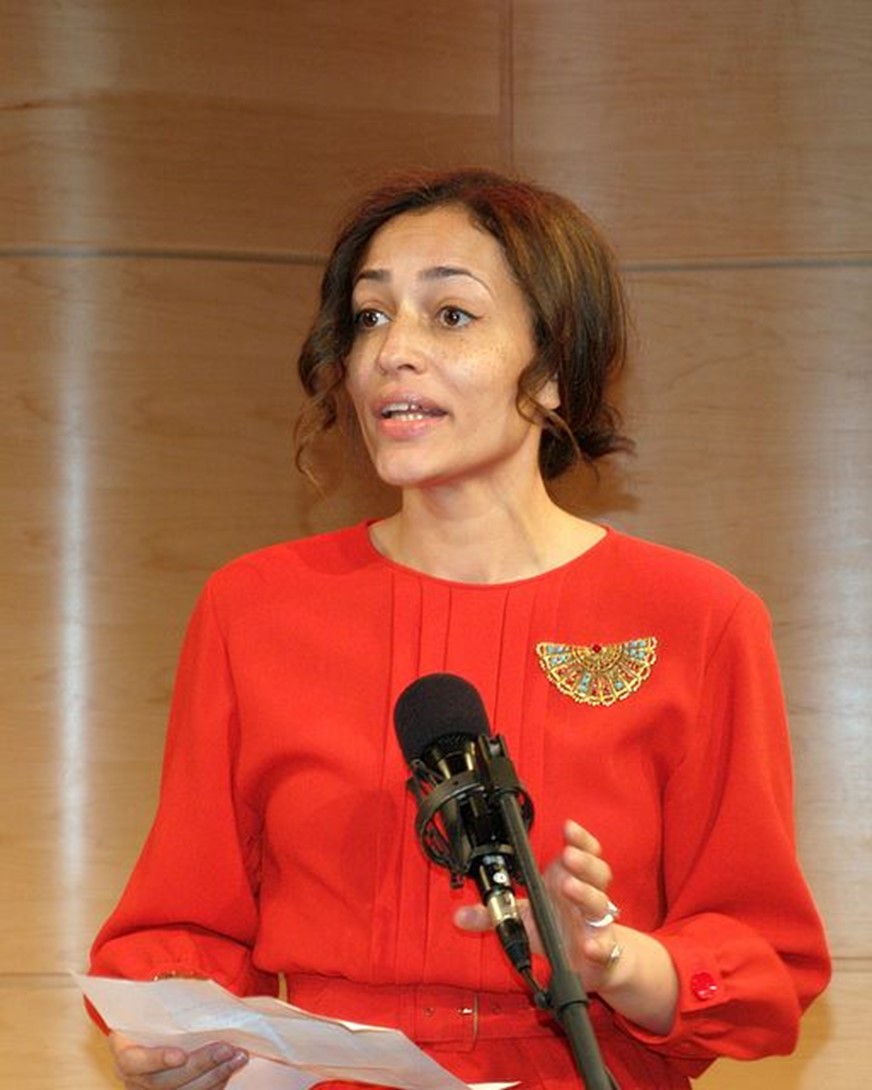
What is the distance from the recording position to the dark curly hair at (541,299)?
95.1 inches

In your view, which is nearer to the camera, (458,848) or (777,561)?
(458,848)

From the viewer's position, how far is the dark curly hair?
7.93 feet

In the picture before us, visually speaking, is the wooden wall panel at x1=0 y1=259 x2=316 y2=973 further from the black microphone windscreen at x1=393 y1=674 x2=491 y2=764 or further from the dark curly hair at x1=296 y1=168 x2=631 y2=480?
the black microphone windscreen at x1=393 y1=674 x2=491 y2=764

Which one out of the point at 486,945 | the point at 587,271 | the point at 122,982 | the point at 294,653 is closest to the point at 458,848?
the point at 122,982

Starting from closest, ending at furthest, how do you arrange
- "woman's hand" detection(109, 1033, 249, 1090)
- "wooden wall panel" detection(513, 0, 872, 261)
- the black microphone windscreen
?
the black microphone windscreen < "woman's hand" detection(109, 1033, 249, 1090) < "wooden wall panel" detection(513, 0, 872, 261)

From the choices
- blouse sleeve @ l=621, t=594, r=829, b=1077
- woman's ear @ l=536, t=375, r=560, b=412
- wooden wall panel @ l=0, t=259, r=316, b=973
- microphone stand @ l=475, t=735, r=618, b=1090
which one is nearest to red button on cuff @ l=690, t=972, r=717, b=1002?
blouse sleeve @ l=621, t=594, r=829, b=1077

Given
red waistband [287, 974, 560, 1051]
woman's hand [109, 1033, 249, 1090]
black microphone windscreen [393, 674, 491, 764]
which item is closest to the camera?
black microphone windscreen [393, 674, 491, 764]

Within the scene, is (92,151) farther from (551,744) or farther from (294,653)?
(551,744)

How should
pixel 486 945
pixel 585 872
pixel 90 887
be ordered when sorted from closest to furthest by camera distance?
pixel 585 872
pixel 486 945
pixel 90 887

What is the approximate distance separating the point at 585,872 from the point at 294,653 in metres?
0.73

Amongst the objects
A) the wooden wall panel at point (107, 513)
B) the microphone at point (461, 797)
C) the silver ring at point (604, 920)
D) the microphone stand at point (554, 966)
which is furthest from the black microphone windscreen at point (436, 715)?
the wooden wall panel at point (107, 513)

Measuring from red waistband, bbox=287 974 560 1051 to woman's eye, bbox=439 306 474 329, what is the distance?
29.3 inches

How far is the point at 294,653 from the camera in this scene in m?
2.38

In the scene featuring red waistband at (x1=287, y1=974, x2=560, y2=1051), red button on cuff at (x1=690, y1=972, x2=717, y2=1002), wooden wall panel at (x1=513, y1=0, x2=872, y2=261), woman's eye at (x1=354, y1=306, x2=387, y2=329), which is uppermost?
wooden wall panel at (x1=513, y1=0, x2=872, y2=261)
